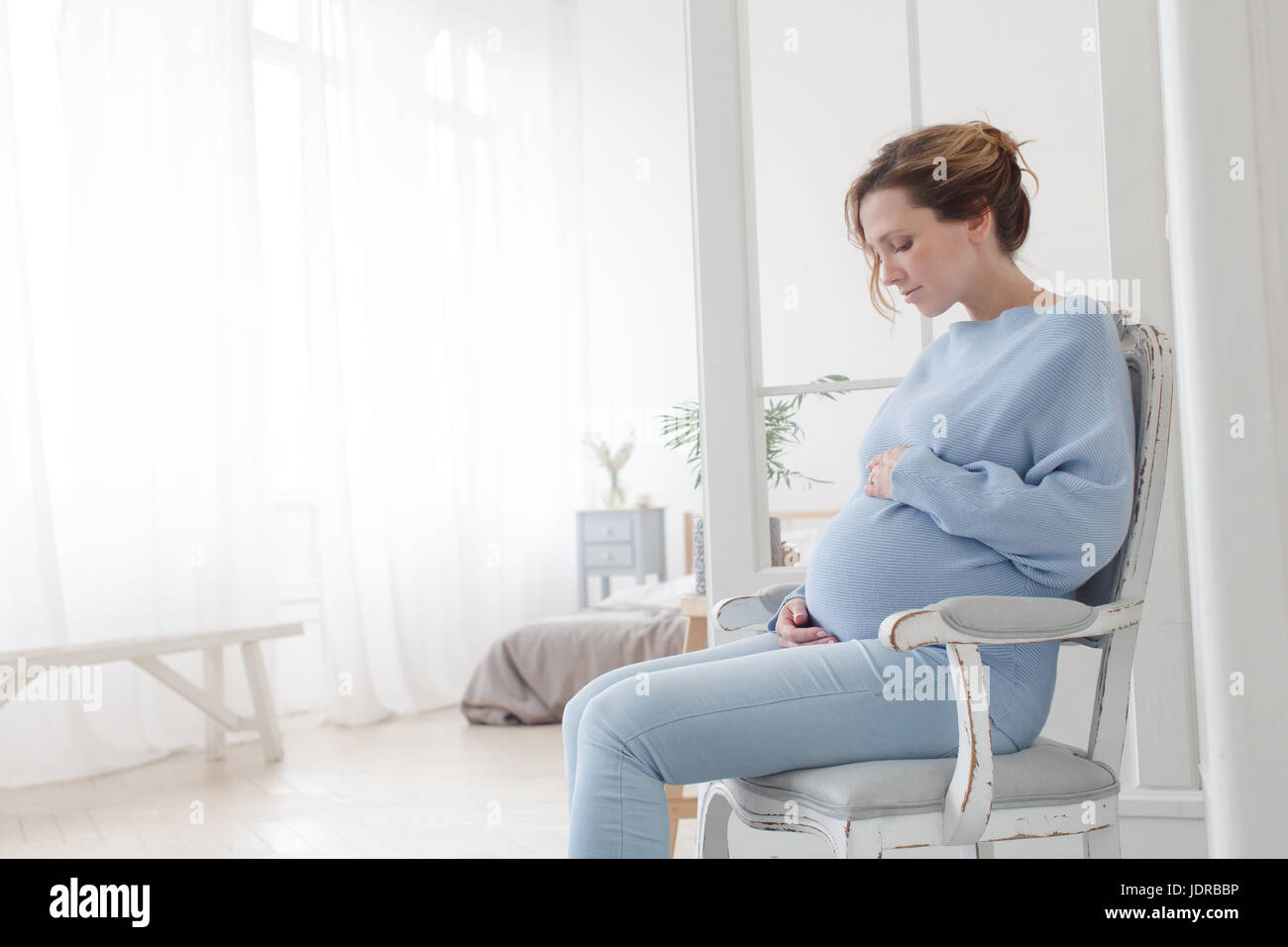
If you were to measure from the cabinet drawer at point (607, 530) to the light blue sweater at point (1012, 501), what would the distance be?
4604mm

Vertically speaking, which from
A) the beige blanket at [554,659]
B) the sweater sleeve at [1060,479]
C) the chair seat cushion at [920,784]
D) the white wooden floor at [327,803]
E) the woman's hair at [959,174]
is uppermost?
the woman's hair at [959,174]

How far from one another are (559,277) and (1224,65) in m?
5.05

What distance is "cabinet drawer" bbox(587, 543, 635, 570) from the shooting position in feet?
19.5

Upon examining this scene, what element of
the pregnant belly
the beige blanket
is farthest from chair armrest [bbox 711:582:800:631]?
the beige blanket

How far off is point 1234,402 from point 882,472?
52 cm

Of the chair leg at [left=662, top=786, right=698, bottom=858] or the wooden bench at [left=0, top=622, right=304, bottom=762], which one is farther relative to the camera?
the wooden bench at [left=0, top=622, right=304, bottom=762]

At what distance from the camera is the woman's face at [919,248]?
1399mm

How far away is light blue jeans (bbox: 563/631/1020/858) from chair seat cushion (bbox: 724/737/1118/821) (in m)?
0.02

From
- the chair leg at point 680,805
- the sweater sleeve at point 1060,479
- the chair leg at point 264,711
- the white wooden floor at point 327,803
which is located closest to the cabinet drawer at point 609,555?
the white wooden floor at point 327,803

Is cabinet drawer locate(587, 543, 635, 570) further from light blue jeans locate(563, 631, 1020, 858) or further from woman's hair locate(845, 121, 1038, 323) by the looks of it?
light blue jeans locate(563, 631, 1020, 858)

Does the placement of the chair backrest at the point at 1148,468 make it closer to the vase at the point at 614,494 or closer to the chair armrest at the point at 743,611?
the chair armrest at the point at 743,611

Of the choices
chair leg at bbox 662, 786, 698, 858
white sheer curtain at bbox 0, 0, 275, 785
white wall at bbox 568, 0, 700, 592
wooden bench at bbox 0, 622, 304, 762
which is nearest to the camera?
chair leg at bbox 662, 786, 698, 858
